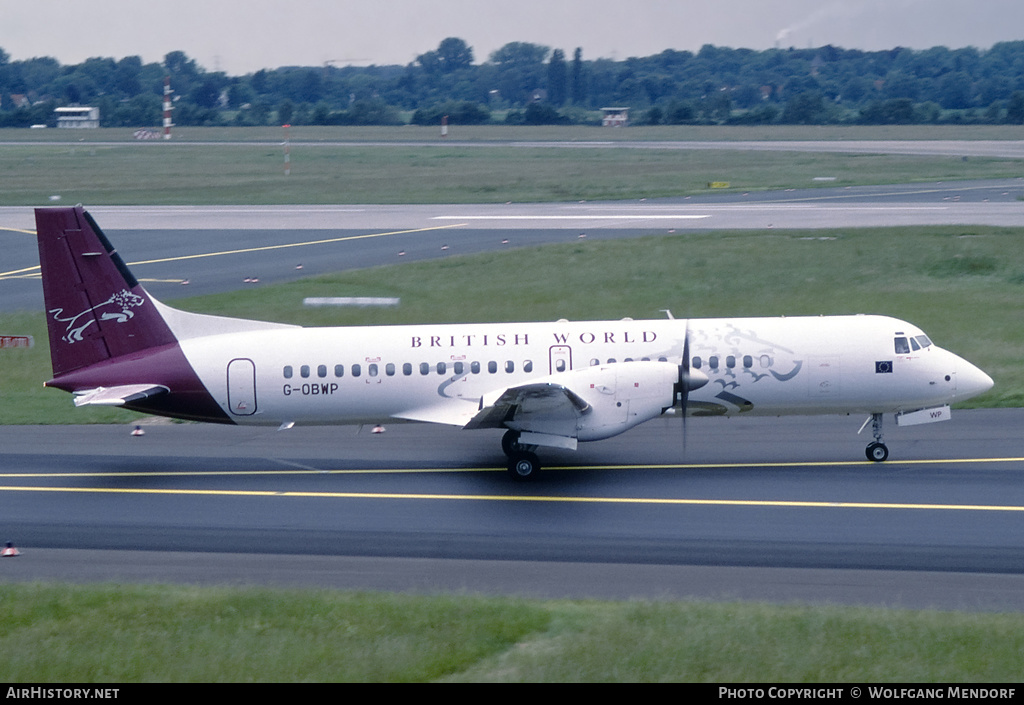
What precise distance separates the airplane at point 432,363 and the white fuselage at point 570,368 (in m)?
0.03

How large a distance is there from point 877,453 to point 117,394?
15.0 m

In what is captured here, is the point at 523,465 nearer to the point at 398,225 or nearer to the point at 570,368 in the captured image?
the point at 570,368

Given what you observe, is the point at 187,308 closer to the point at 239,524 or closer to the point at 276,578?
the point at 239,524

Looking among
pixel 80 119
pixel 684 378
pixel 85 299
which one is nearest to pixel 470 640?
pixel 684 378

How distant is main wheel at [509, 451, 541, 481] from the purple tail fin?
7.75 metres

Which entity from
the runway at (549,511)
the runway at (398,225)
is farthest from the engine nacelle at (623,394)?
the runway at (398,225)

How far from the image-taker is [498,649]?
12.7 meters

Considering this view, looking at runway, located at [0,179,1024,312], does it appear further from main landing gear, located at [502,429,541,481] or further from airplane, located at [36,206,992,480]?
main landing gear, located at [502,429,541,481]

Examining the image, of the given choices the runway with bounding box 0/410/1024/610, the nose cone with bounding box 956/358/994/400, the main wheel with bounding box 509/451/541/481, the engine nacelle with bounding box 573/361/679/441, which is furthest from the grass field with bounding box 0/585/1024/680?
the nose cone with bounding box 956/358/994/400

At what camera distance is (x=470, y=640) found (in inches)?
508

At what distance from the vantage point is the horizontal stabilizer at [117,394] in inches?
818

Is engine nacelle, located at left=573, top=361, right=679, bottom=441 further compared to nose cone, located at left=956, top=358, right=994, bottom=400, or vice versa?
nose cone, located at left=956, top=358, right=994, bottom=400

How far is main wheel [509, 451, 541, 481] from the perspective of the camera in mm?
20844

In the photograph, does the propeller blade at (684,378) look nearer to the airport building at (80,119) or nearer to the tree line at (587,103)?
the tree line at (587,103)
